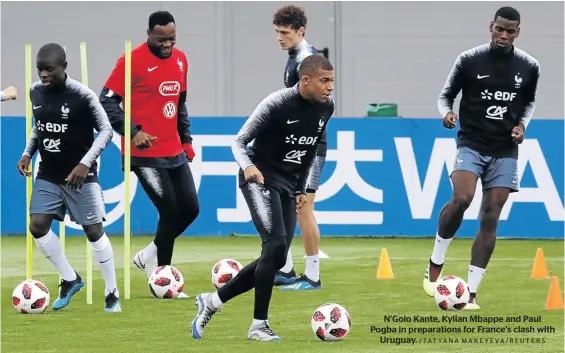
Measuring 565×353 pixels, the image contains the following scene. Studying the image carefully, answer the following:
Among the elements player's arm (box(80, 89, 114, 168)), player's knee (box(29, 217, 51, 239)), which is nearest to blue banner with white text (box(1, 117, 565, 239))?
player's knee (box(29, 217, 51, 239))

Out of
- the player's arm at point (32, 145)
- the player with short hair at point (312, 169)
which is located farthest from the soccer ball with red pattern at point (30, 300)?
the player with short hair at point (312, 169)

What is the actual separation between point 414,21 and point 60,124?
15120 millimetres

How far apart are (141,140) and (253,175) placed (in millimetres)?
2576

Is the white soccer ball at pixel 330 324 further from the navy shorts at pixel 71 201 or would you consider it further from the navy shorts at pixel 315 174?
the navy shorts at pixel 315 174

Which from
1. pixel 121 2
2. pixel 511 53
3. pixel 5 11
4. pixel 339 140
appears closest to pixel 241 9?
pixel 121 2

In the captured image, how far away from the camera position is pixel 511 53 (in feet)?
37.1

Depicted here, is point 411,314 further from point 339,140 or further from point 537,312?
point 339,140

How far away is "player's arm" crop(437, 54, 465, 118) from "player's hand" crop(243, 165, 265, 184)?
8.96 ft

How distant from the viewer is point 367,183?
17.8 meters

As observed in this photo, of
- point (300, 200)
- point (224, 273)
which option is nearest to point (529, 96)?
point (300, 200)

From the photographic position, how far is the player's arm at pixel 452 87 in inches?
448

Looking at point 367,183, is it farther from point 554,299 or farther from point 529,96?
point 554,299

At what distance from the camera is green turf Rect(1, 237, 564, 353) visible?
9.15 m

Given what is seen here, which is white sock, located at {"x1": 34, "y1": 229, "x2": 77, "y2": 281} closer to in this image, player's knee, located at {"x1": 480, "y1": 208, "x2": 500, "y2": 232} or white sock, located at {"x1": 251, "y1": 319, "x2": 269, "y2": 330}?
white sock, located at {"x1": 251, "y1": 319, "x2": 269, "y2": 330}
